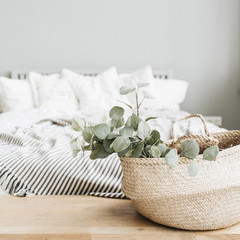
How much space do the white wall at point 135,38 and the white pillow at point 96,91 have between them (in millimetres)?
449

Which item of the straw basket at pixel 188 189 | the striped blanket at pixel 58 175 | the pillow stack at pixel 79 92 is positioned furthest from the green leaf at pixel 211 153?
the pillow stack at pixel 79 92

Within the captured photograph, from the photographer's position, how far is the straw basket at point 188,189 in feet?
2.04

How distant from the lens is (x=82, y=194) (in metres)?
0.96

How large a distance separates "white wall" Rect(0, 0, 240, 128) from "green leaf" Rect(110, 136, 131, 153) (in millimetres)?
2675

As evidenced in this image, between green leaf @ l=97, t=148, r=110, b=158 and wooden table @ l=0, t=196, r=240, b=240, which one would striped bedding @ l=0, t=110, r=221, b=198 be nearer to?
wooden table @ l=0, t=196, r=240, b=240

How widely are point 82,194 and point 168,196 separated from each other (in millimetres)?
406

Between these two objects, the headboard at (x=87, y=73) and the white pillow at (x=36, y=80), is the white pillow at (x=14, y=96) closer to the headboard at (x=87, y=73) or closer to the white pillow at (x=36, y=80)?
the white pillow at (x=36, y=80)

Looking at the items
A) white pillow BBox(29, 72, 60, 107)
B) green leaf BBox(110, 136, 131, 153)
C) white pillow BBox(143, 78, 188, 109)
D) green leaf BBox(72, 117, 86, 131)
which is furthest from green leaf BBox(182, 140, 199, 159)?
white pillow BBox(29, 72, 60, 107)

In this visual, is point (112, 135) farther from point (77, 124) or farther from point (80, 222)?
point (80, 222)

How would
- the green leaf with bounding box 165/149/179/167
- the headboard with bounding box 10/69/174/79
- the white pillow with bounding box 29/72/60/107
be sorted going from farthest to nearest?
1. the headboard with bounding box 10/69/174/79
2. the white pillow with bounding box 29/72/60/107
3. the green leaf with bounding box 165/149/179/167

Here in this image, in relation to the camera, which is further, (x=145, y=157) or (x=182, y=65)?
(x=182, y=65)

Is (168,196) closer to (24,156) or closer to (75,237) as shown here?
(75,237)

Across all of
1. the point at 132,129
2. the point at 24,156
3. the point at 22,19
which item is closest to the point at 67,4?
the point at 22,19

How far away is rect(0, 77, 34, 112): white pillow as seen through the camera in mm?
2709
